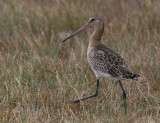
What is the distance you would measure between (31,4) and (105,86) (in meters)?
3.71

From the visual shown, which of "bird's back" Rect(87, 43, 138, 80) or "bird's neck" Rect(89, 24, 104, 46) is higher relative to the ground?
"bird's neck" Rect(89, 24, 104, 46)

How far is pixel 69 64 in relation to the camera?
19.4 ft

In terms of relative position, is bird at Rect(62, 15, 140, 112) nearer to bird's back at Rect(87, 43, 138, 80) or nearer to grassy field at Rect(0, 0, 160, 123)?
bird's back at Rect(87, 43, 138, 80)

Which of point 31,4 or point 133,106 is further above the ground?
point 31,4

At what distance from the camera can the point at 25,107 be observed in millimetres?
4605

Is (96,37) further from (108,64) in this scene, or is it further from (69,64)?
(69,64)

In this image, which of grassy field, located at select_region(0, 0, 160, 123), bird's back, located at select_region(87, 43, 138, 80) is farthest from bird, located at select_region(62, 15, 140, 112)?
grassy field, located at select_region(0, 0, 160, 123)

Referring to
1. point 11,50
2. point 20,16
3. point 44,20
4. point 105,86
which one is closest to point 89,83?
point 105,86

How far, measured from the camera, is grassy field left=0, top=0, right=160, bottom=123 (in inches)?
178

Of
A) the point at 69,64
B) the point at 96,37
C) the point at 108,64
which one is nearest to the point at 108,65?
the point at 108,64

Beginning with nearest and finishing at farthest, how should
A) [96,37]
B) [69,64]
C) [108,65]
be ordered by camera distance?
1. [108,65]
2. [96,37]
3. [69,64]

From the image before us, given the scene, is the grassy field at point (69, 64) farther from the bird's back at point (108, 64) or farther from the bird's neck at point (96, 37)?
the bird's neck at point (96, 37)

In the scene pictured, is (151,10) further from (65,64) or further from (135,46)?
(65,64)

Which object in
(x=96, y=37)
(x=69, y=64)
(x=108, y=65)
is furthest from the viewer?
(x=69, y=64)
